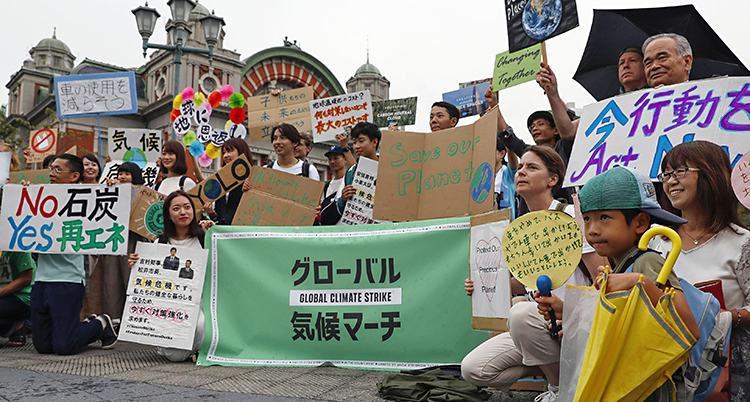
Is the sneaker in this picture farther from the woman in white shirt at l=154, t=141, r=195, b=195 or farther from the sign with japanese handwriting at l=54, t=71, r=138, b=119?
the sign with japanese handwriting at l=54, t=71, r=138, b=119

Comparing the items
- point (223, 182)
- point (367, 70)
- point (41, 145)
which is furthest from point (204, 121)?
point (367, 70)

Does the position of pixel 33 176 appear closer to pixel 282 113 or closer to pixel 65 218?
pixel 65 218

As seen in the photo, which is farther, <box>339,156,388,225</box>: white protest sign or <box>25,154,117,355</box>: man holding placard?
<box>339,156,388,225</box>: white protest sign

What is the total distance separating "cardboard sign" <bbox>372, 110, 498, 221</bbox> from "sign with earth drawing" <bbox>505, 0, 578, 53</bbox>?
0.66 m

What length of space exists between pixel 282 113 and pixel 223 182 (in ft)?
9.82

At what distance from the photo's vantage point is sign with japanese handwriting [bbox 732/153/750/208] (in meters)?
2.20

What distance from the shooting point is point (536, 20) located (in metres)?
3.92

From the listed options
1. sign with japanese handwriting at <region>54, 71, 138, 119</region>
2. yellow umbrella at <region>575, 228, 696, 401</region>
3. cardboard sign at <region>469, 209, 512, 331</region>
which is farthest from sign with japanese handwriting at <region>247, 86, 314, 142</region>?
yellow umbrella at <region>575, 228, 696, 401</region>

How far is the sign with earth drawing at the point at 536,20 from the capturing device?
370 cm

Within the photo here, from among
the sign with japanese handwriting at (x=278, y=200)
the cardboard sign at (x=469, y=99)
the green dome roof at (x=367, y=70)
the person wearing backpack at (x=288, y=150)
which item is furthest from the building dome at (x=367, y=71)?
the sign with japanese handwriting at (x=278, y=200)

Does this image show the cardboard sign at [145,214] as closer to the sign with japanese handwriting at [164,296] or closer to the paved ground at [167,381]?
the sign with japanese handwriting at [164,296]

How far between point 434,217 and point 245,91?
28.4m

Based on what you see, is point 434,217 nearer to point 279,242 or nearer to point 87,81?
point 279,242

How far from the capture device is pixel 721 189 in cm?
226
